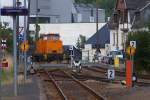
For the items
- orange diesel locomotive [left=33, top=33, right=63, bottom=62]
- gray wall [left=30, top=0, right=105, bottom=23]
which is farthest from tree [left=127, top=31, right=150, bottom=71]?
gray wall [left=30, top=0, right=105, bottom=23]

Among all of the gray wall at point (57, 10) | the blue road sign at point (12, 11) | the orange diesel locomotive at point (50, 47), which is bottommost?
the orange diesel locomotive at point (50, 47)

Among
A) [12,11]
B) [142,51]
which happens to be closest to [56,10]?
[142,51]

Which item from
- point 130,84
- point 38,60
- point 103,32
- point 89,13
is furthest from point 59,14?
point 130,84

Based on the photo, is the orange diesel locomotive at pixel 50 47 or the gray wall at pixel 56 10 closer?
the orange diesel locomotive at pixel 50 47

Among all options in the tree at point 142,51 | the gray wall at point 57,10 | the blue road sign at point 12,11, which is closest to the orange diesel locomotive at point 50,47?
the tree at point 142,51

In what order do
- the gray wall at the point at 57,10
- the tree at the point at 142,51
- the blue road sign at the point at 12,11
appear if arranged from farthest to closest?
the gray wall at the point at 57,10 → the tree at the point at 142,51 → the blue road sign at the point at 12,11

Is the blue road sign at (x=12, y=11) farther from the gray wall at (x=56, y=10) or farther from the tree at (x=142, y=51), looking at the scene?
the gray wall at (x=56, y=10)

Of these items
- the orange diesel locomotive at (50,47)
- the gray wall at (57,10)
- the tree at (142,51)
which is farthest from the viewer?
the gray wall at (57,10)

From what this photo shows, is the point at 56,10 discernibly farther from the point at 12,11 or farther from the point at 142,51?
the point at 12,11

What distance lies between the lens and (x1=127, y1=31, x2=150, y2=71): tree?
46688 mm

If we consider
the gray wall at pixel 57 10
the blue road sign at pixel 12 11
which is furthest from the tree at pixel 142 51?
the gray wall at pixel 57 10

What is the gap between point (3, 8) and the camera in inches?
896

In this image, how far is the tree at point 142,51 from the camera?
46.7 meters

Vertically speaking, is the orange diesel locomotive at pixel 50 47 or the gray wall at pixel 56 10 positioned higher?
the gray wall at pixel 56 10
